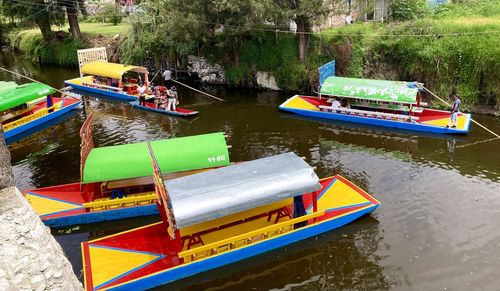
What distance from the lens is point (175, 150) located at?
15836mm

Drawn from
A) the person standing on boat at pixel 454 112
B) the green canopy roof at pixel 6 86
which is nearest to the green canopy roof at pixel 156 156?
the person standing on boat at pixel 454 112

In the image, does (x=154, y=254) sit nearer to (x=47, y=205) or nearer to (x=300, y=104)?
(x=47, y=205)

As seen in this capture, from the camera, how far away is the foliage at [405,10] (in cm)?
3305

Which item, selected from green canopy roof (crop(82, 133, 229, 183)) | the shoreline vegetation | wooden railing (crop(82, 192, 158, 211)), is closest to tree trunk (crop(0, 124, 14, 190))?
green canopy roof (crop(82, 133, 229, 183))

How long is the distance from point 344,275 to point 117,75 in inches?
1003

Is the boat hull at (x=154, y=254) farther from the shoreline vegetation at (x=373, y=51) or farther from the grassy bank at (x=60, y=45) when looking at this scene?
the grassy bank at (x=60, y=45)

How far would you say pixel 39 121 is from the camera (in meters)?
26.8

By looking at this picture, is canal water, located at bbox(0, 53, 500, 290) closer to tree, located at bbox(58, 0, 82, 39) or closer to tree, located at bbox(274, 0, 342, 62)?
tree, located at bbox(274, 0, 342, 62)

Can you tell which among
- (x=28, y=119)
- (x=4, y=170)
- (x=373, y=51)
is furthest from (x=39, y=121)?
(x=373, y=51)

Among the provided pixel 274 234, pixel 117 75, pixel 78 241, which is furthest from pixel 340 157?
pixel 117 75

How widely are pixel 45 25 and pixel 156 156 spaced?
40.6m

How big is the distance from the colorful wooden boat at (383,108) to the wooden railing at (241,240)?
12.2 metres

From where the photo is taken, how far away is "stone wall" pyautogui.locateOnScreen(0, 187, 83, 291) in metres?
6.12

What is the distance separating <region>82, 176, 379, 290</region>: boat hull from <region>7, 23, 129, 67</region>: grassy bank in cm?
3387
